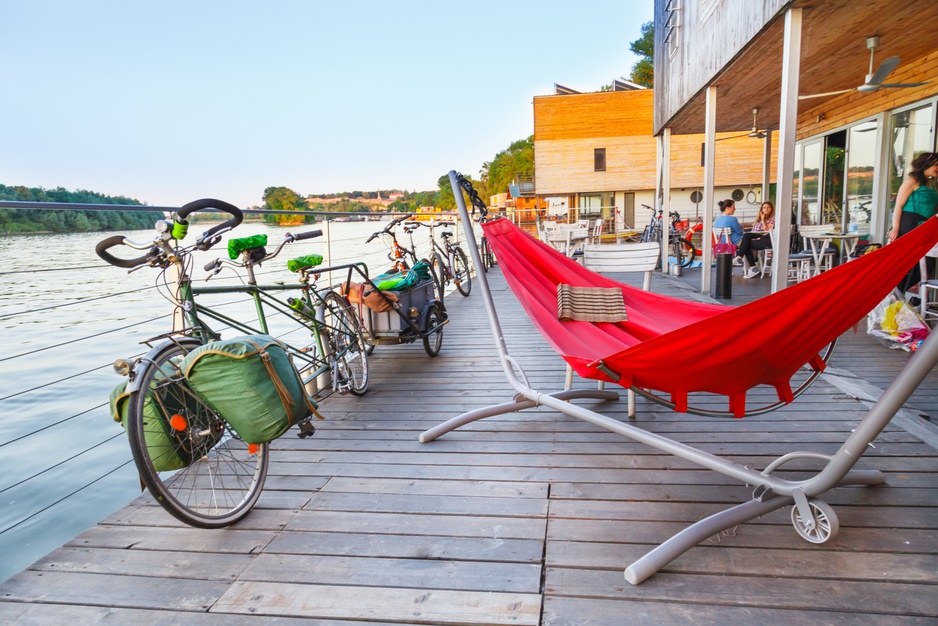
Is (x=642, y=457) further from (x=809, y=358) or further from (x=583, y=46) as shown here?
(x=583, y=46)

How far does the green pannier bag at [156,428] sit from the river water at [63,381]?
1.25 ft

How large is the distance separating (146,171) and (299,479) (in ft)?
73.5

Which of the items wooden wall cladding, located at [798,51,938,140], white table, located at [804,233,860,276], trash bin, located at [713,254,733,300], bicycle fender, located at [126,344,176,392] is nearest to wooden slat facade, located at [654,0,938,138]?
wooden wall cladding, located at [798,51,938,140]

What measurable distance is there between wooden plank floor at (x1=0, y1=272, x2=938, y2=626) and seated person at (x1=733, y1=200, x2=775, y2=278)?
16.8ft

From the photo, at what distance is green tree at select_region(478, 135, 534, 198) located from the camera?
53106 millimetres

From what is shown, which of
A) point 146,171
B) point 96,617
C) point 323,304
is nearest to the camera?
point 96,617

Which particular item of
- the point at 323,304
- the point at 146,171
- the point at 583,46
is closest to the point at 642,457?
the point at 323,304

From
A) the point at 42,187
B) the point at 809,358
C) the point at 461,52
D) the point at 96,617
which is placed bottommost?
the point at 96,617

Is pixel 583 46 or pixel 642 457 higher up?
pixel 583 46

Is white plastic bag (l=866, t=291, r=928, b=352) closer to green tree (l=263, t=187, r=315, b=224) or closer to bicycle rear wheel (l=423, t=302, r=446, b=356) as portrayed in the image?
bicycle rear wheel (l=423, t=302, r=446, b=356)

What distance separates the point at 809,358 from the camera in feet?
6.15

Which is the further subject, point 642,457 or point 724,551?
point 642,457

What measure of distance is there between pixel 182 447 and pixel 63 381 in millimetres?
3545

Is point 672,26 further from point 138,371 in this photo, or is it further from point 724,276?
point 138,371
